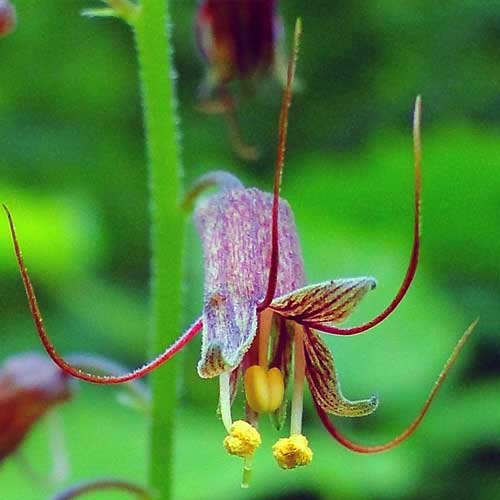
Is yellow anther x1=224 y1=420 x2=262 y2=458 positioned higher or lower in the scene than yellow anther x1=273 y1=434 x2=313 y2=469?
higher

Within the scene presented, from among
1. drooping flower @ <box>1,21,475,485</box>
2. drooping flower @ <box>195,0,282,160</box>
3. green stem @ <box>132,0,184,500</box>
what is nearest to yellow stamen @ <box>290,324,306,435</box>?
drooping flower @ <box>1,21,475,485</box>

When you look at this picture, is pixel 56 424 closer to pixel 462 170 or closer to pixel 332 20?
pixel 462 170

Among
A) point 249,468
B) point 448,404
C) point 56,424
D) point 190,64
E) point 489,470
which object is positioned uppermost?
point 190,64

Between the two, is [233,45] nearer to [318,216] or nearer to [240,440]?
[240,440]

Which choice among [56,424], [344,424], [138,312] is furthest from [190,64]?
[56,424]

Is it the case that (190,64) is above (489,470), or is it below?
above

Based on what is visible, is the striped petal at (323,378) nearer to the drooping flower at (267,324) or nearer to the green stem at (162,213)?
the drooping flower at (267,324)

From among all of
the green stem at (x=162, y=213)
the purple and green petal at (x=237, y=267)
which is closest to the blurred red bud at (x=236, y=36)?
the green stem at (x=162, y=213)

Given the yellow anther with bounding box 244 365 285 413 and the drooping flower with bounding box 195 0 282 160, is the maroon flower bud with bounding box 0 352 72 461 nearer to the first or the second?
the drooping flower with bounding box 195 0 282 160
